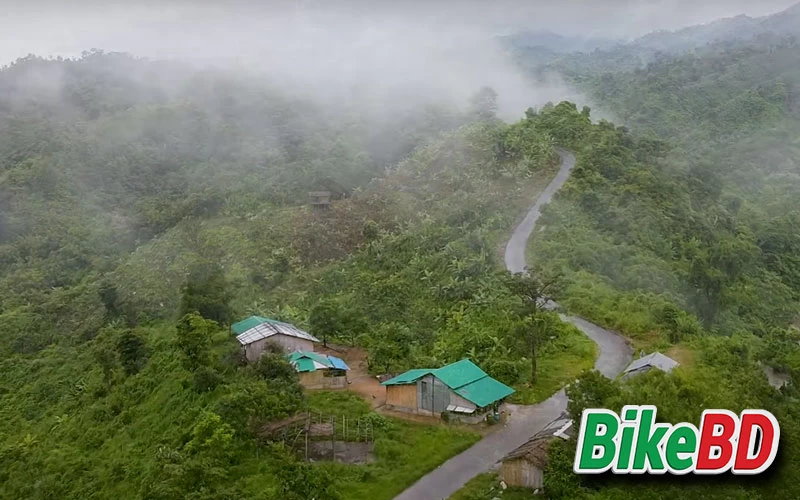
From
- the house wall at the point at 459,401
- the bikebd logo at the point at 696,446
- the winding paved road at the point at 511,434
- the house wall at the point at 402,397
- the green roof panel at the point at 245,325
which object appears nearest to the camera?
the bikebd logo at the point at 696,446

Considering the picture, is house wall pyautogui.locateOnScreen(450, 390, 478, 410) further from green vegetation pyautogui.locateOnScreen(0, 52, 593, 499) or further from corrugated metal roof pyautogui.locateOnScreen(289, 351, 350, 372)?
corrugated metal roof pyautogui.locateOnScreen(289, 351, 350, 372)

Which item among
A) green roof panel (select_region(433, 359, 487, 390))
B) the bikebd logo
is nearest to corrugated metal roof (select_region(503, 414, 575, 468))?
green roof panel (select_region(433, 359, 487, 390))

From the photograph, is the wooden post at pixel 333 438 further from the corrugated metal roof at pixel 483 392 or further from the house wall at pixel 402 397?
the corrugated metal roof at pixel 483 392

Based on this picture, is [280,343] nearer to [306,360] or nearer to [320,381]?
[306,360]

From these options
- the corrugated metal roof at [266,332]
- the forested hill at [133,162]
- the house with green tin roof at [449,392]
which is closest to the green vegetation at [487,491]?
the house with green tin roof at [449,392]

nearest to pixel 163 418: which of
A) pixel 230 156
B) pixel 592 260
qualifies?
pixel 592 260

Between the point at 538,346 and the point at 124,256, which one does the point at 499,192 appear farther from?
the point at 124,256

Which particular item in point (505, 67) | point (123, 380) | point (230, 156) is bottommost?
point (123, 380)
